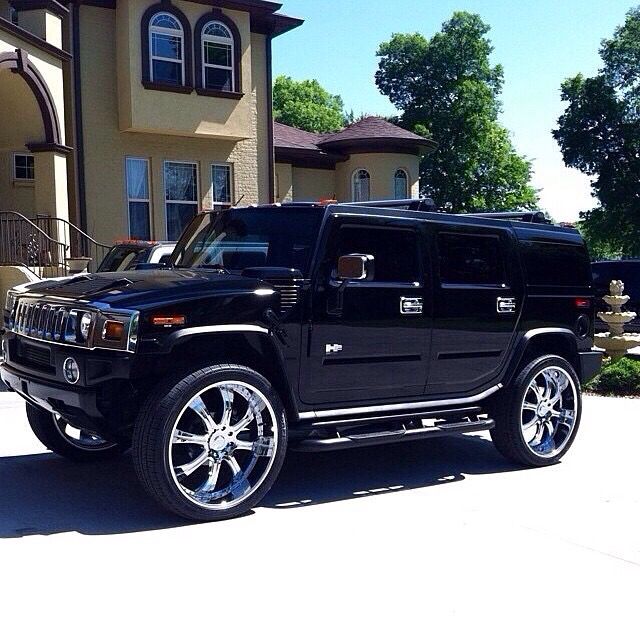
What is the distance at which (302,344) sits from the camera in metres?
5.31

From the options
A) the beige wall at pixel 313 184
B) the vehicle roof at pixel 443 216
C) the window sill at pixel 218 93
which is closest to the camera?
the vehicle roof at pixel 443 216

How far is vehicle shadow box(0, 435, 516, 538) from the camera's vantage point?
501 cm

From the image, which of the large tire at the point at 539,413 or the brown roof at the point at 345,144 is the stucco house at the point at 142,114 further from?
the large tire at the point at 539,413

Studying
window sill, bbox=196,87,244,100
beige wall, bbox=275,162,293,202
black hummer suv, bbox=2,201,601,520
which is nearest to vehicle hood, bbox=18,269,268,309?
black hummer suv, bbox=2,201,601,520

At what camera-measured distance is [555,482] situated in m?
6.17

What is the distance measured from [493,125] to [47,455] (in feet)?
145

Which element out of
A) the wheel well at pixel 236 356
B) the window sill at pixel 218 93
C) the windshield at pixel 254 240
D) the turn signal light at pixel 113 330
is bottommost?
the wheel well at pixel 236 356

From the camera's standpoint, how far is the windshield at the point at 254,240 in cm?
556

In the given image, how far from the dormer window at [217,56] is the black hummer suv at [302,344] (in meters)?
14.4

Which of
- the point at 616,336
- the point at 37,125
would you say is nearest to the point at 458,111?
the point at 37,125

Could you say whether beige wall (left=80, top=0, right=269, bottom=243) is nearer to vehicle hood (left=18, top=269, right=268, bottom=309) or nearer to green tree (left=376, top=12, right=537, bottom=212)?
vehicle hood (left=18, top=269, right=268, bottom=309)

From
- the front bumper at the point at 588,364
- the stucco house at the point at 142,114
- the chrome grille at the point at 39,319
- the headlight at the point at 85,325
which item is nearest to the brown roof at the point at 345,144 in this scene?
the stucco house at the point at 142,114

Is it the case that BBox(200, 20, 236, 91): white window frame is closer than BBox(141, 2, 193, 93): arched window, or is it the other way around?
BBox(141, 2, 193, 93): arched window

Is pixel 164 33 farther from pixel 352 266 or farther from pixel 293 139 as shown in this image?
pixel 352 266
